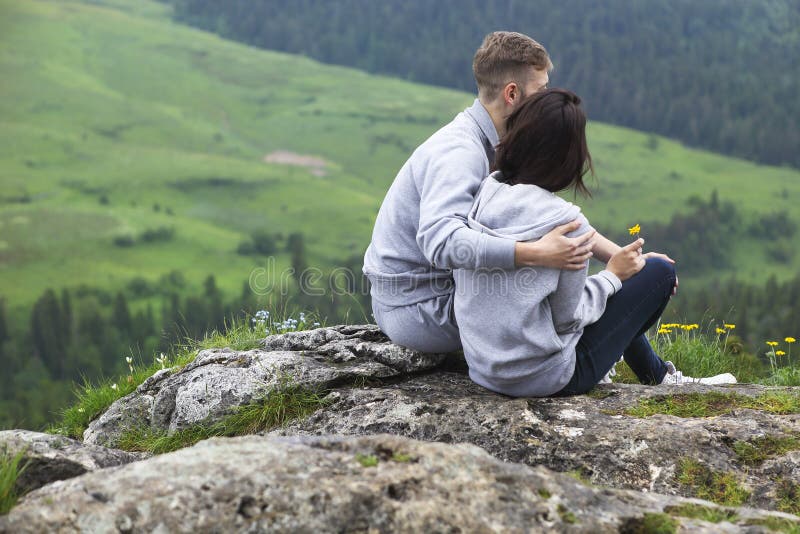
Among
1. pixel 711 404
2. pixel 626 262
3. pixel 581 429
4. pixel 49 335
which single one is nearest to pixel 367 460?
pixel 581 429

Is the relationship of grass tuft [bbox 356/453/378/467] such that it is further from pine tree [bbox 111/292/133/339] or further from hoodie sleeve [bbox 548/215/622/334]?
pine tree [bbox 111/292/133/339]

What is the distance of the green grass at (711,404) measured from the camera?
6.86 m

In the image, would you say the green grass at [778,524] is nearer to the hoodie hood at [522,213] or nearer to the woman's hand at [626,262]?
the hoodie hood at [522,213]

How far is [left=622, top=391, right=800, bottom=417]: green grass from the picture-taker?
270 inches

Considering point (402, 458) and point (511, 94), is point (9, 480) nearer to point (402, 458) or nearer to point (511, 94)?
point (402, 458)

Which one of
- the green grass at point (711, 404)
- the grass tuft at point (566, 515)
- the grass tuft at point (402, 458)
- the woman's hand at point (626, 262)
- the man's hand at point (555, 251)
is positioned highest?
the man's hand at point (555, 251)

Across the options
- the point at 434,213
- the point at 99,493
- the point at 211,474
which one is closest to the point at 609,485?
the point at 434,213

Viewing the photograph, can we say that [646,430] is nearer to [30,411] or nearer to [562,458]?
[562,458]

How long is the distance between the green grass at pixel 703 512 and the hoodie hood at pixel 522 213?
2185mm

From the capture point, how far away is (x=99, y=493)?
169 inches

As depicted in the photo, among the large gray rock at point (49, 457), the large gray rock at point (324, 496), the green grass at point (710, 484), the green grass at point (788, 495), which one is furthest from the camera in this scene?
the green grass at point (710, 484)

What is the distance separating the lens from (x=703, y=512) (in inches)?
191

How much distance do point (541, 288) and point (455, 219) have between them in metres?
0.77

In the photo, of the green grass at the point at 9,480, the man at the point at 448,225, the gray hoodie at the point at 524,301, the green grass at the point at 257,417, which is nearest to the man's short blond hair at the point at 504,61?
the man at the point at 448,225
